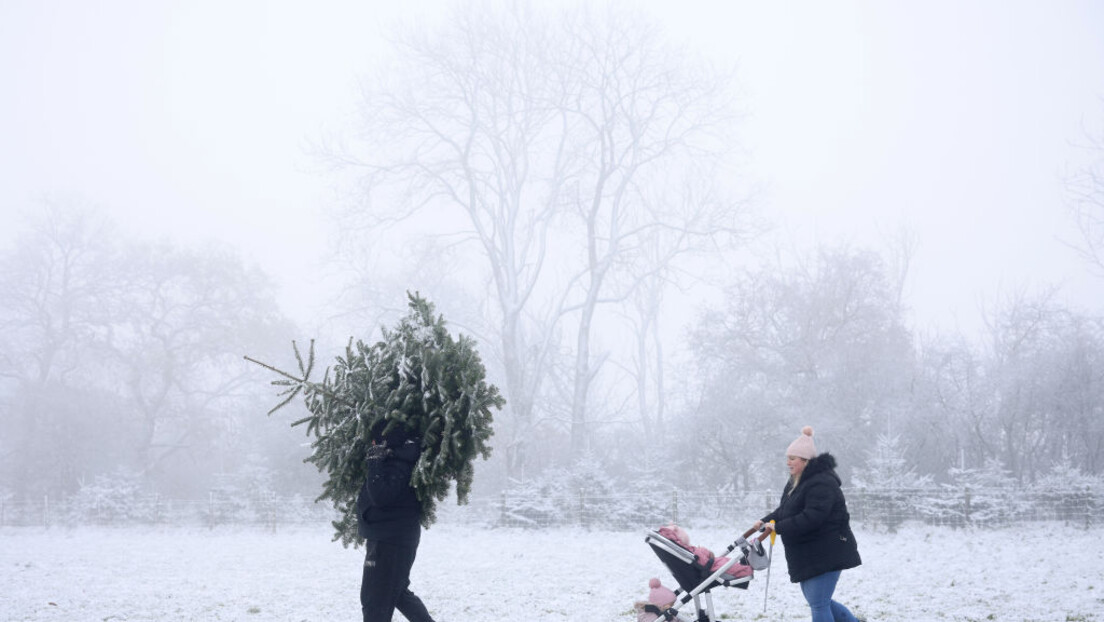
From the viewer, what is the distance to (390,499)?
5.46 m

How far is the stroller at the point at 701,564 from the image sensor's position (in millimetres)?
5973

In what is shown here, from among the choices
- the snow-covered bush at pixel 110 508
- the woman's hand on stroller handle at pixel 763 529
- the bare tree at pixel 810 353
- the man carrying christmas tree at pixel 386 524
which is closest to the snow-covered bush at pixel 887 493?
the bare tree at pixel 810 353

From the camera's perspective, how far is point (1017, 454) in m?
25.7

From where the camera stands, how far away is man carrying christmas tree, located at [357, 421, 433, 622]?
18.0 ft

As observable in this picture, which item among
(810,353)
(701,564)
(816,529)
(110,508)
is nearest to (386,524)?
(701,564)

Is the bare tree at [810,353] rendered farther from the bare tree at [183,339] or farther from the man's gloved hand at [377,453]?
the man's gloved hand at [377,453]

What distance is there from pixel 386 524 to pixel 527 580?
23.1 ft

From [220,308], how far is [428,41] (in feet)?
52.6

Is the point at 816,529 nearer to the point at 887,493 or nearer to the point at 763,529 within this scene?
the point at 763,529

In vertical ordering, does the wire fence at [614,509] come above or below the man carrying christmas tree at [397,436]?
below

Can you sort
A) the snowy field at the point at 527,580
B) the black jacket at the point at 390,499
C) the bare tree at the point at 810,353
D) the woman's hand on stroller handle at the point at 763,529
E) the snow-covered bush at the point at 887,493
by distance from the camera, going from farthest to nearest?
the bare tree at the point at 810,353 → the snow-covered bush at the point at 887,493 → the snowy field at the point at 527,580 → the woman's hand on stroller handle at the point at 763,529 → the black jacket at the point at 390,499

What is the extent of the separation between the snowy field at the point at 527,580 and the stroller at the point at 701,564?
9.04ft

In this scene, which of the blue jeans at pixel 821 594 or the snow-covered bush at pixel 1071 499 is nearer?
the blue jeans at pixel 821 594

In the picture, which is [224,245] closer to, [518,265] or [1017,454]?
[518,265]
